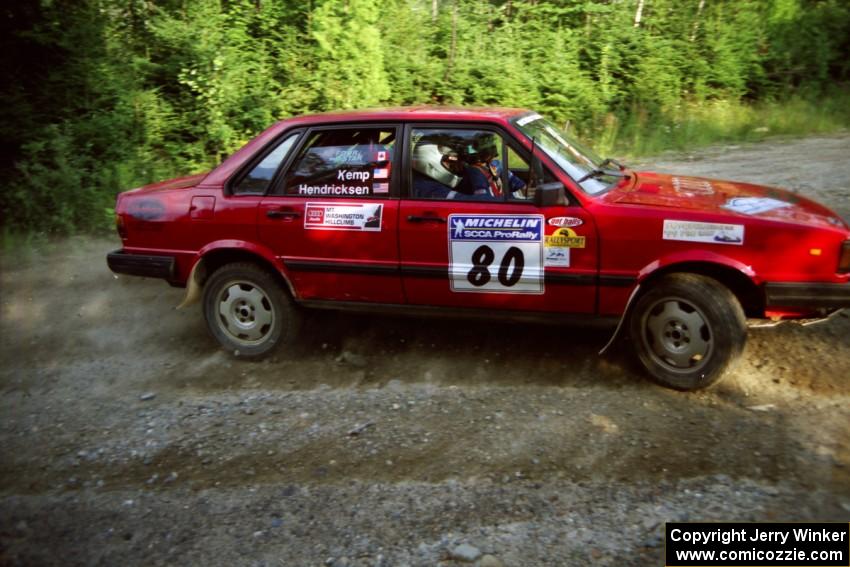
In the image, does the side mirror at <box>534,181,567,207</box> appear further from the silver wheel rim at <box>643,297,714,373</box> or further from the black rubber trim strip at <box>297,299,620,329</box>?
the silver wheel rim at <box>643,297,714,373</box>

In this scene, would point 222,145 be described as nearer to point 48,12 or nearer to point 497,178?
point 48,12

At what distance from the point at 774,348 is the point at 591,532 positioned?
2.42 meters

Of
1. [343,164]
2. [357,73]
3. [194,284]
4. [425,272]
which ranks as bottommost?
[194,284]

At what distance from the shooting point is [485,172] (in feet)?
15.4

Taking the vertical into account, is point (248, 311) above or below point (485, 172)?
below

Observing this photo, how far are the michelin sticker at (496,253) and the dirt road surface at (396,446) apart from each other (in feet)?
2.21

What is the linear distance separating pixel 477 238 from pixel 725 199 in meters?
1.54

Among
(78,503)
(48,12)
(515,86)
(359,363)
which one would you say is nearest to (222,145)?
(48,12)

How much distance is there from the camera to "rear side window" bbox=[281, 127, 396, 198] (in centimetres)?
476

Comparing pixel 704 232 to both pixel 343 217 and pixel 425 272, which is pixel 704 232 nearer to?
pixel 425 272

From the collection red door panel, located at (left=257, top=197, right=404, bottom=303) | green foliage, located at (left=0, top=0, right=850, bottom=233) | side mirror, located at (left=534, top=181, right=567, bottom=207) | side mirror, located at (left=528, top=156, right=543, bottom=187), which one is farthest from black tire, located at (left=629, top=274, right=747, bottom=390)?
green foliage, located at (left=0, top=0, right=850, bottom=233)

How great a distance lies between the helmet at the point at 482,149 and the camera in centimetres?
463

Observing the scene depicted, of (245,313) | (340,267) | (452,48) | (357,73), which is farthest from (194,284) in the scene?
(452,48)

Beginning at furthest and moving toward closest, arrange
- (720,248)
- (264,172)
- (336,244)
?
(264,172) < (336,244) < (720,248)
